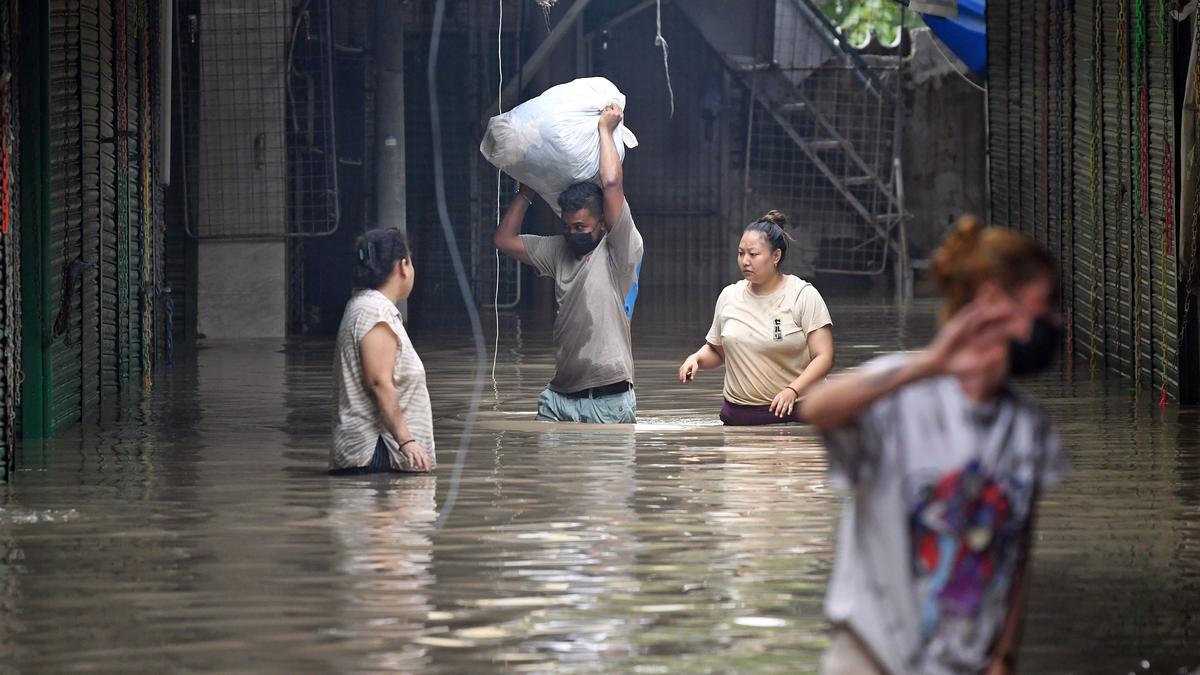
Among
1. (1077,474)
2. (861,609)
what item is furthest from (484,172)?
(861,609)

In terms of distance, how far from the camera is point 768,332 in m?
10.4

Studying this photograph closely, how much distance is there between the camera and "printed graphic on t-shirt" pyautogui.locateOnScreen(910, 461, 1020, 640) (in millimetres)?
3629

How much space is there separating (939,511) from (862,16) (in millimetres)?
37395

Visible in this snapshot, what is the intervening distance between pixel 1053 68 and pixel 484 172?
9090 mm

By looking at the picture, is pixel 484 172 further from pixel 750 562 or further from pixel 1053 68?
pixel 750 562

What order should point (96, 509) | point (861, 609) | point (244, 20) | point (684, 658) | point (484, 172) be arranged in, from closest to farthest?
point (861, 609), point (684, 658), point (96, 509), point (244, 20), point (484, 172)

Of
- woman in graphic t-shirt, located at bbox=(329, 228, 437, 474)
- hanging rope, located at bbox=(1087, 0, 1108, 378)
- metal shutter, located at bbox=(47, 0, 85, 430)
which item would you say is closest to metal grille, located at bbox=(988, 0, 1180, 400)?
A: hanging rope, located at bbox=(1087, 0, 1108, 378)

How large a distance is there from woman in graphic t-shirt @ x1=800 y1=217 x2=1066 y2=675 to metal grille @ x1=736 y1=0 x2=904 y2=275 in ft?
75.7

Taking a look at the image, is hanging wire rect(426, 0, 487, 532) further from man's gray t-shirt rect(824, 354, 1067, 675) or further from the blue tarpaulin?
the blue tarpaulin

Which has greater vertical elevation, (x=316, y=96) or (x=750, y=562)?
(x=316, y=96)

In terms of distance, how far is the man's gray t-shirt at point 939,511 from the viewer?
3.62 m

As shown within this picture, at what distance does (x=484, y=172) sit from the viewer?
23.8 metres

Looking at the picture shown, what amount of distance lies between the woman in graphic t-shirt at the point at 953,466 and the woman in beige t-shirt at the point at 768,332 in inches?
251

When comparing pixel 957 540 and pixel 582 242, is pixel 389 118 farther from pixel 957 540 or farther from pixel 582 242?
pixel 957 540
